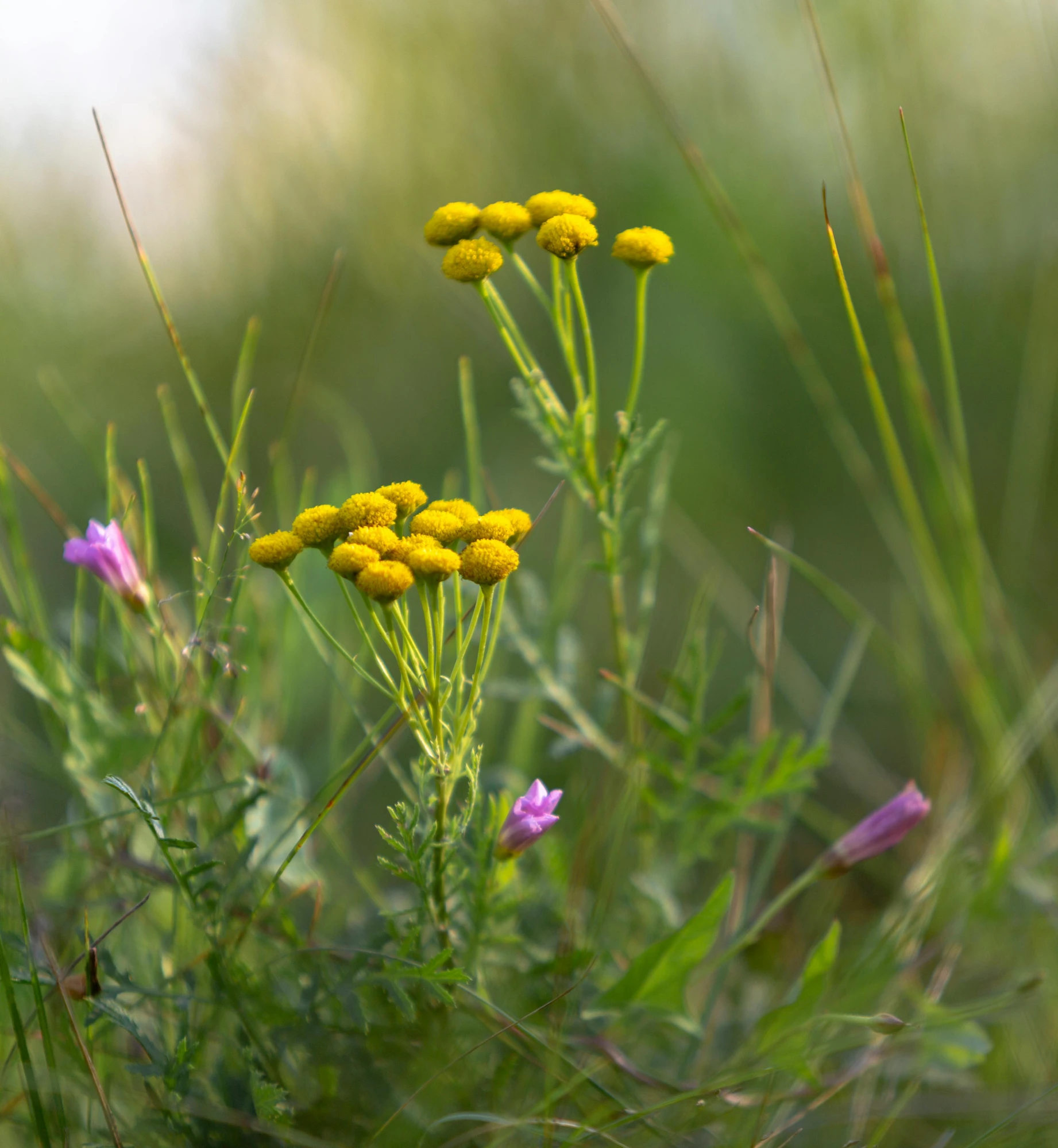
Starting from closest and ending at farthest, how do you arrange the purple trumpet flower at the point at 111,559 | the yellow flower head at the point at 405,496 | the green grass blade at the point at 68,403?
the yellow flower head at the point at 405,496 → the purple trumpet flower at the point at 111,559 → the green grass blade at the point at 68,403

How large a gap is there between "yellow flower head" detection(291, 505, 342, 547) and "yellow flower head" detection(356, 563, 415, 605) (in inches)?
2.8

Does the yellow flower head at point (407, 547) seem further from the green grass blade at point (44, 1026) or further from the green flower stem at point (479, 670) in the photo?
the green grass blade at point (44, 1026)

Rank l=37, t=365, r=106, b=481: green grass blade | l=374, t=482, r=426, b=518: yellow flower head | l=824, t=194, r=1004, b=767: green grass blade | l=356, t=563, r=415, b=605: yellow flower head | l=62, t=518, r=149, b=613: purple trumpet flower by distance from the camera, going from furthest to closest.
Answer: l=37, t=365, r=106, b=481: green grass blade, l=824, t=194, r=1004, b=767: green grass blade, l=62, t=518, r=149, b=613: purple trumpet flower, l=374, t=482, r=426, b=518: yellow flower head, l=356, t=563, r=415, b=605: yellow flower head

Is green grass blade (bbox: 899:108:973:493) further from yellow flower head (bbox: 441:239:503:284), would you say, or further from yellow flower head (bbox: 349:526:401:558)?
yellow flower head (bbox: 349:526:401:558)

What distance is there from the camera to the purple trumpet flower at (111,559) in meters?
0.77

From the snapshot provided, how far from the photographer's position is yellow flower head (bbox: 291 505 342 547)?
24.5 inches

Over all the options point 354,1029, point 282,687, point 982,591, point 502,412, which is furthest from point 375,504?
point 502,412

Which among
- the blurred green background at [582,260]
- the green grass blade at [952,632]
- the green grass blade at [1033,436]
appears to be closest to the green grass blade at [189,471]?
the blurred green background at [582,260]

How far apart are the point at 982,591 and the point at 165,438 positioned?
1.32m

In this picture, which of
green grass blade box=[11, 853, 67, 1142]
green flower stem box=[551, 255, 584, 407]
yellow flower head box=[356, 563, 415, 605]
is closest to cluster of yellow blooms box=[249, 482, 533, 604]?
yellow flower head box=[356, 563, 415, 605]

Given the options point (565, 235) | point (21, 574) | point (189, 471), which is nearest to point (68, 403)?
point (189, 471)

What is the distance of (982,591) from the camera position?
44.3 inches

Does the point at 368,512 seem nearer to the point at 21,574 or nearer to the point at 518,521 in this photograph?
the point at 518,521

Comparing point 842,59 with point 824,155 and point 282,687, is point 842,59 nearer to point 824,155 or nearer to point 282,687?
point 824,155
